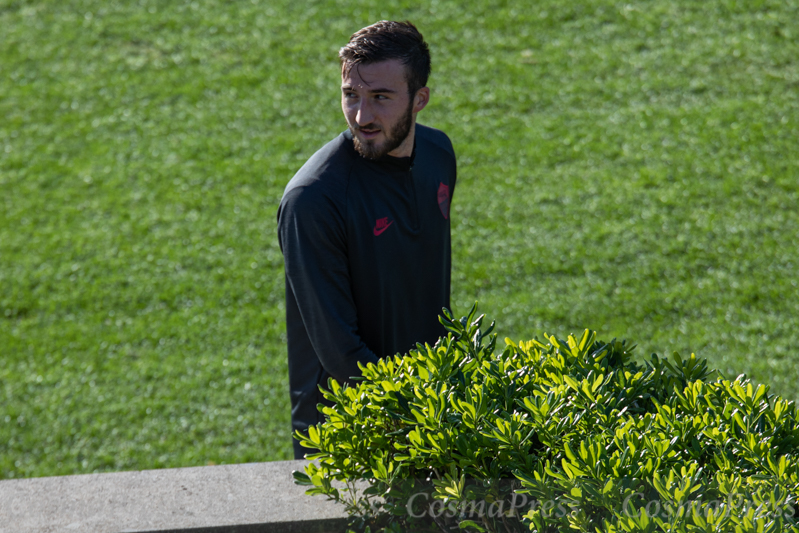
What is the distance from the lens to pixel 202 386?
213 inches

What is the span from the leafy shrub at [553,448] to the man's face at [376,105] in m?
0.77

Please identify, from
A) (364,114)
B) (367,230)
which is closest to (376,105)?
(364,114)

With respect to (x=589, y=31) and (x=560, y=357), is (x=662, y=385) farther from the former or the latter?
(x=589, y=31)

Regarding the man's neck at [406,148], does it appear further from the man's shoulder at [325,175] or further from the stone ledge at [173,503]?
the stone ledge at [173,503]

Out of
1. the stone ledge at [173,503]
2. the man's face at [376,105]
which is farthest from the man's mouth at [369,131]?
the stone ledge at [173,503]

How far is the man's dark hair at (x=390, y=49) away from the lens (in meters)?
2.77

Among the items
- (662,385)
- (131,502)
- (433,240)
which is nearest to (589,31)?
(433,240)

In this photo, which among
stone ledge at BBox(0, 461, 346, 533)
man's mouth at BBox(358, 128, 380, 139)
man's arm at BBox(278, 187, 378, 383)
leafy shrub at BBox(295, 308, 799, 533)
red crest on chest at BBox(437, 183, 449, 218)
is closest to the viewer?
leafy shrub at BBox(295, 308, 799, 533)

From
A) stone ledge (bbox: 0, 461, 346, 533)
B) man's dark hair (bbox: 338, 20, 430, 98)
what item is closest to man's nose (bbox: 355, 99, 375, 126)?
man's dark hair (bbox: 338, 20, 430, 98)

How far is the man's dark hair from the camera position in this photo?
277 cm

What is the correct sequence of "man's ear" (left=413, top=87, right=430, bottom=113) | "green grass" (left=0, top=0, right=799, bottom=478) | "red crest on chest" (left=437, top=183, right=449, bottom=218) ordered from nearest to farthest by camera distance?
"man's ear" (left=413, top=87, right=430, bottom=113), "red crest on chest" (left=437, top=183, right=449, bottom=218), "green grass" (left=0, top=0, right=799, bottom=478)

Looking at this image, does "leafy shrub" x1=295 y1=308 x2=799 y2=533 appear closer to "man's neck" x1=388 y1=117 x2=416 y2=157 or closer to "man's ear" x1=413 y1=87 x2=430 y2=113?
"man's neck" x1=388 y1=117 x2=416 y2=157

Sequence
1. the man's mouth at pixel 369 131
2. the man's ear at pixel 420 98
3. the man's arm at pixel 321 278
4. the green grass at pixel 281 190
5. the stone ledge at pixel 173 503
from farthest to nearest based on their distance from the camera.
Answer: the green grass at pixel 281 190, the man's ear at pixel 420 98, the man's mouth at pixel 369 131, the man's arm at pixel 321 278, the stone ledge at pixel 173 503

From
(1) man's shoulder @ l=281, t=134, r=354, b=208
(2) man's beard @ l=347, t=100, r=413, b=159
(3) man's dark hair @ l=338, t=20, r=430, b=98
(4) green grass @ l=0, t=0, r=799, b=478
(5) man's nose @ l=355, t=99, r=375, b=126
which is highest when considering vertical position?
(3) man's dark hair @ l=338, t=20, r=430, b=98
